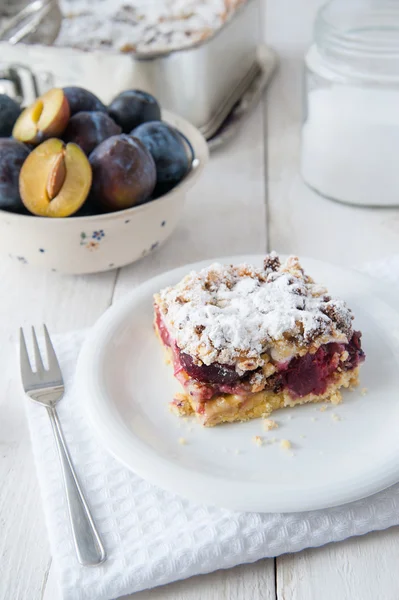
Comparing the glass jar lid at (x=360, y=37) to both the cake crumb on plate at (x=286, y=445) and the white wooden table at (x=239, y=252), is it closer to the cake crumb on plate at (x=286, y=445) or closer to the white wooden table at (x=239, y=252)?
the white wooden table at (x=239, y=252)

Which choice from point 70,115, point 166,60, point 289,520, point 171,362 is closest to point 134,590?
point 289,520

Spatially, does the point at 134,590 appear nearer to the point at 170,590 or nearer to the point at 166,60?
the point at 170,590

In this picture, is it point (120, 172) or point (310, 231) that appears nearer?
point (120, 172)

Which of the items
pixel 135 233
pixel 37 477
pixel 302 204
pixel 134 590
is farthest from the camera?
pixel 302 204

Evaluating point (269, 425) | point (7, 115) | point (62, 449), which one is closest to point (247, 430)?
point (269, 425)

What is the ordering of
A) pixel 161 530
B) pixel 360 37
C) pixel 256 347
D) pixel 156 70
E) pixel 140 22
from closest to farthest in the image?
pixel 161 530 < pixel 256 347 < pixel 360 37 < pixel 156 70 < pixel 140 22

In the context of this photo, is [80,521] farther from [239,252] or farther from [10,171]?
[239,252]

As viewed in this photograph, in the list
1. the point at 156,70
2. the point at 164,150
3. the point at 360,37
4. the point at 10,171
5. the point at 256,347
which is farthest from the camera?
the point at 156,70
